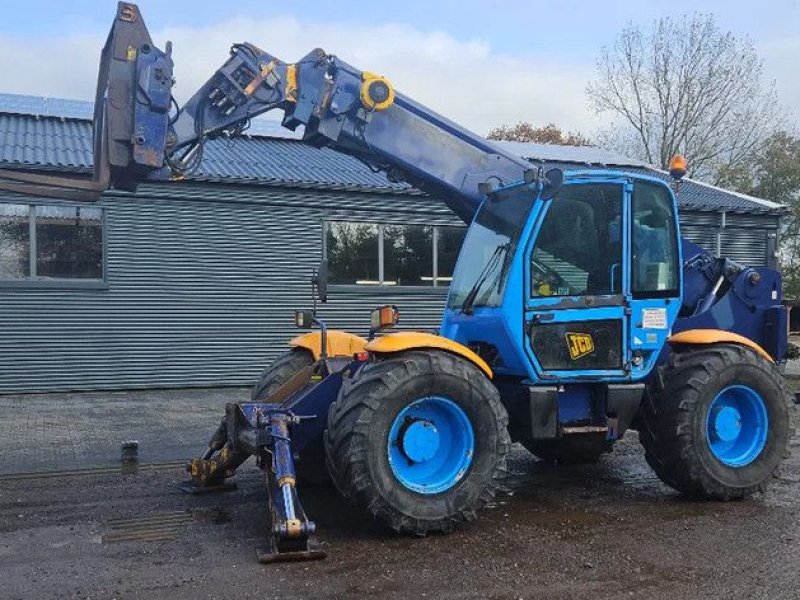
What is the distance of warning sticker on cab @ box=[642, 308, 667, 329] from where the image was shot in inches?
256

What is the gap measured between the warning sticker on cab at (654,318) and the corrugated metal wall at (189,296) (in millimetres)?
9923

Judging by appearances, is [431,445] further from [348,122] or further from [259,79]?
[259,79]

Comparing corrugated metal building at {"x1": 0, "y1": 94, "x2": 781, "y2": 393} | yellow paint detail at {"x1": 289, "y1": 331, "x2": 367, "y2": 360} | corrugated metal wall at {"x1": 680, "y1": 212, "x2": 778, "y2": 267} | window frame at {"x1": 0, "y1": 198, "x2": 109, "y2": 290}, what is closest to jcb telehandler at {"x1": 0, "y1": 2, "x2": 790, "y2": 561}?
yellow paint detail at {"x1": 289, "y1": 331, "x2": 367, "y2": 360}

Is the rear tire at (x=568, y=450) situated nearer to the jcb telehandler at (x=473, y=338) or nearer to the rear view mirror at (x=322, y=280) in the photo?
the jcb telehandler at (x=473, y=338)

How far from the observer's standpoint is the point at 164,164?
6227mm

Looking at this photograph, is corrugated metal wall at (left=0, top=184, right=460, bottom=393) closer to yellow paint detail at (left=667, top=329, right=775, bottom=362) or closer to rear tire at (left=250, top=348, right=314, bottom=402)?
rear tire at (left=250, top=348, right=314, bottom=402)

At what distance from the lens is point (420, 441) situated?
5.68 m

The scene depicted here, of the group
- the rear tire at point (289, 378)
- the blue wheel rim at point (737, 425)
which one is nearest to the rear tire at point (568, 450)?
the blue wheel rim at point (737, 425)

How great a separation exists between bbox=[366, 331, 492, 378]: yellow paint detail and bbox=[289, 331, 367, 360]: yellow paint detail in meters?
1.64

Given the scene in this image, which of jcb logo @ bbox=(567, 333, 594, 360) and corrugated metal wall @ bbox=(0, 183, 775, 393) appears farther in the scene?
corrugated metal wall @ bbox=(0, 183, 775, 393)

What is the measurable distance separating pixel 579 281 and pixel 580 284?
0.03 metres

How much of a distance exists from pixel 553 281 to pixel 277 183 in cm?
Result: 990

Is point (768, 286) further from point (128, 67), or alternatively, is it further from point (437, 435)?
point (128, 67)

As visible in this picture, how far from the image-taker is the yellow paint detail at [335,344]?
7.52m
